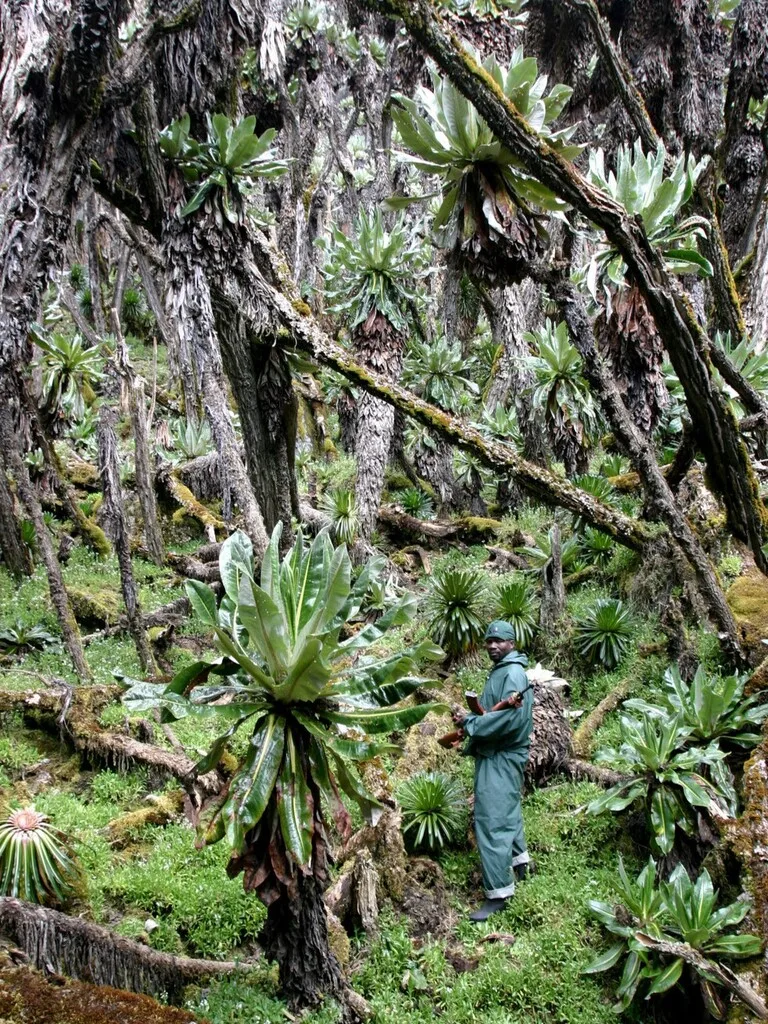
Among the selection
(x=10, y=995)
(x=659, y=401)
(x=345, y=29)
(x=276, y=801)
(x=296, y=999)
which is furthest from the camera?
(x=345, y=29)

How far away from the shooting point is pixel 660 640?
7.01 m

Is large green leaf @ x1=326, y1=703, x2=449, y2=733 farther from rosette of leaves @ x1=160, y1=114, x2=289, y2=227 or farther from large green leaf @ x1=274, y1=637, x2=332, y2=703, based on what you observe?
rosette of leaves @ x1=160, y1=114, x2=289, y2=227

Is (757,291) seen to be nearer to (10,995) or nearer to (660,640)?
(660,640)

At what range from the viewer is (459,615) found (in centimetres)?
782

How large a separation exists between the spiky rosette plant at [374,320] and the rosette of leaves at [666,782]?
557 cm

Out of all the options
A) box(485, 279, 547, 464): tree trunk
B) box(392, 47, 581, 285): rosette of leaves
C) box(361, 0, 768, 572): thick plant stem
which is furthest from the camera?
box(485, 279, 547, 464): tree trunk

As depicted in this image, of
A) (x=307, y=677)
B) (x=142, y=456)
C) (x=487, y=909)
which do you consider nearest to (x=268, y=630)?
(x=307, y=677)

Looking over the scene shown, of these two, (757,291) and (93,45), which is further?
(757,291)

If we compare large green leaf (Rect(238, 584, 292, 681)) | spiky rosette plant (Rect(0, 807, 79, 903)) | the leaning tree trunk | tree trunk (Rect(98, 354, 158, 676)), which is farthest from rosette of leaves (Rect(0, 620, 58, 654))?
large green leaf (Rect(238, 584, 292, 681))

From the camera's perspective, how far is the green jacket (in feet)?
15.3

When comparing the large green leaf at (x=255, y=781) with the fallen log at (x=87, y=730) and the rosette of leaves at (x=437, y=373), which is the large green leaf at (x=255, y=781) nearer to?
the fallen log at (x=87, y=730)

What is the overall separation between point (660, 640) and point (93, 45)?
6778 millimetres

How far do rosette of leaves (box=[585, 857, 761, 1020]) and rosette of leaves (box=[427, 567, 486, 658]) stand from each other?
12.9 ft

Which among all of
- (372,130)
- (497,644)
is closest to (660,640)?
(497,644)
